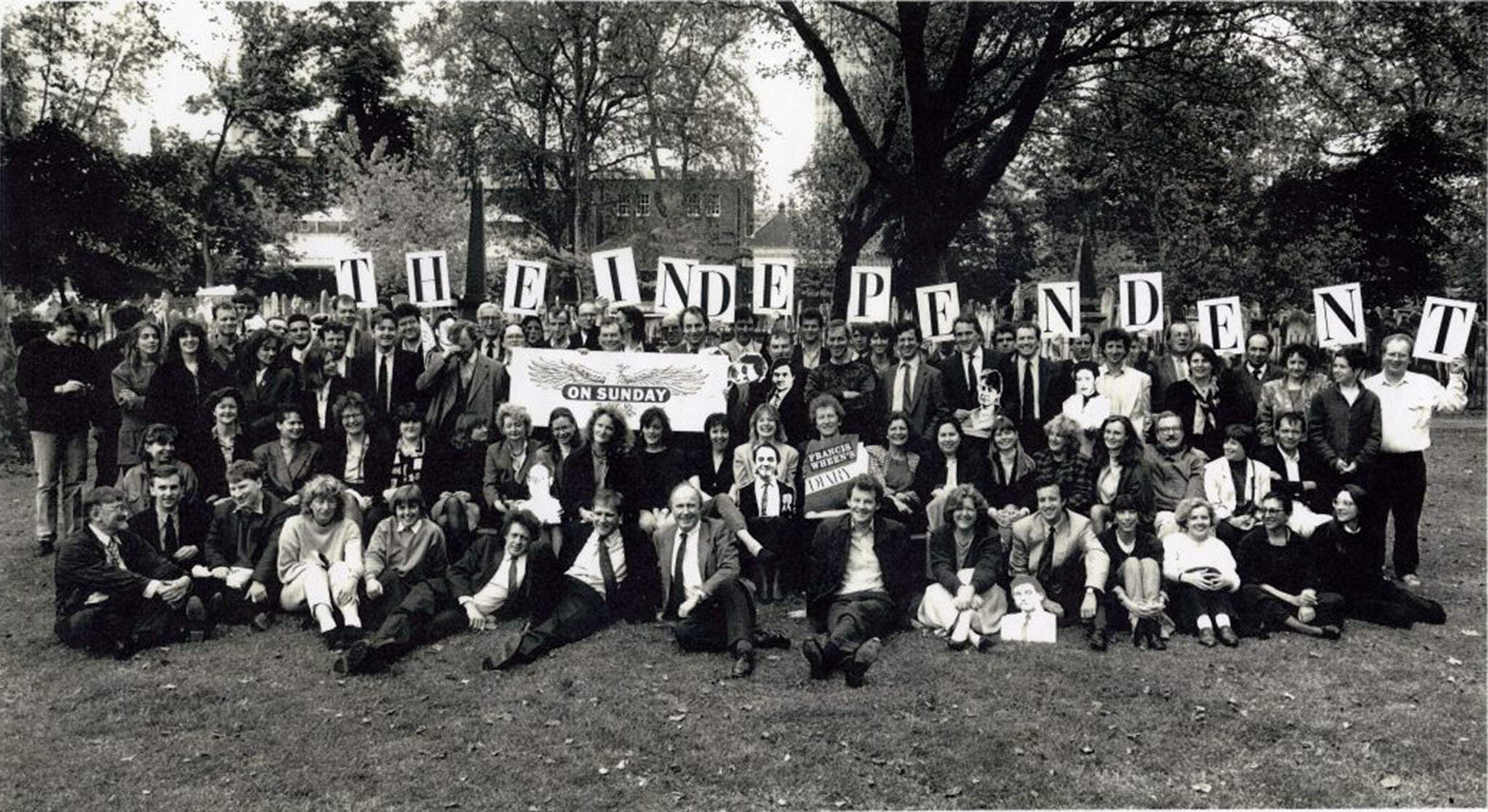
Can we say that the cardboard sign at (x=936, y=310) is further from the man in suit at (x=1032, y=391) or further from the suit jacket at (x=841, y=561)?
the suit jacket at (x=841, y=561)

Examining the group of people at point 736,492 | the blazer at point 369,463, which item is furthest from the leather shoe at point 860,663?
the blazer at point 369,463

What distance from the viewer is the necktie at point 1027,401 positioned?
9.67m

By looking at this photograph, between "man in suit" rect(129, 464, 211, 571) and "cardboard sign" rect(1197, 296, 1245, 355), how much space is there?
8.79m

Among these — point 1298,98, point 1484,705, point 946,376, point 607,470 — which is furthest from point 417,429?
point 1298,98

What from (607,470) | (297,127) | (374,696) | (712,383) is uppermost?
(297,127)

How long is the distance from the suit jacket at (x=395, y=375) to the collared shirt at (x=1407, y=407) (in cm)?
796

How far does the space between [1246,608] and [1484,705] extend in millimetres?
1614

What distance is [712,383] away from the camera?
31.5 ft

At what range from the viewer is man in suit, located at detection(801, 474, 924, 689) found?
25.6ft

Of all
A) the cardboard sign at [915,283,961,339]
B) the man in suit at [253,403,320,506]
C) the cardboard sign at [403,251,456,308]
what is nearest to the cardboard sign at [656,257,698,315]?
the cardboard sign at [403,251,456,308]

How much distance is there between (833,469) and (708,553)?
126 cm

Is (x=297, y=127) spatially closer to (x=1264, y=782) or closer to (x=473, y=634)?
(x=473, y=634)

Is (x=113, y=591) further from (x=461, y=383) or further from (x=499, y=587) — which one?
(x=461, y=383)

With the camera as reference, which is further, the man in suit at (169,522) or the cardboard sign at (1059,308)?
the cardboard sign at (1059,308)
